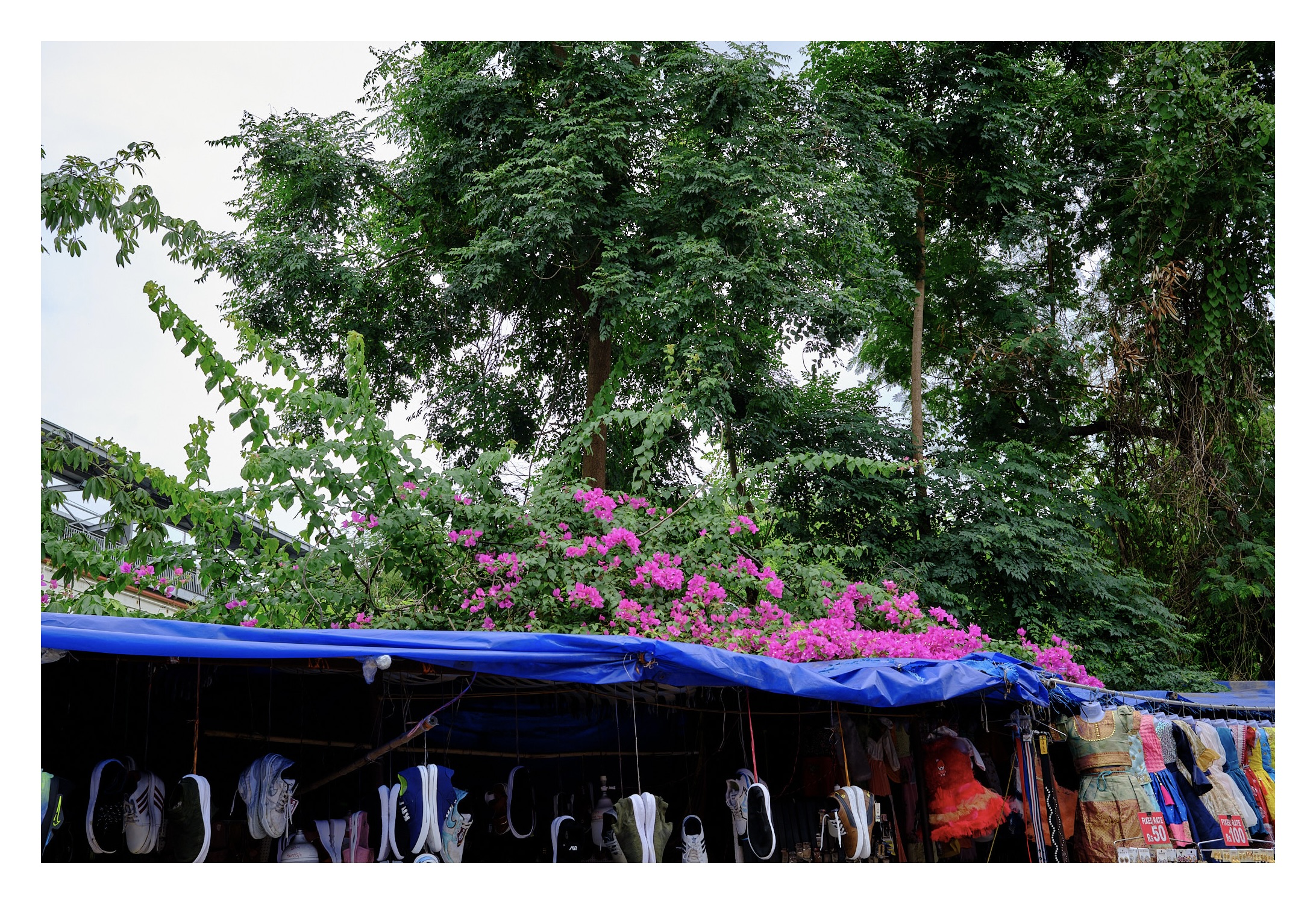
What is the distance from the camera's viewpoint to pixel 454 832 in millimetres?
4562

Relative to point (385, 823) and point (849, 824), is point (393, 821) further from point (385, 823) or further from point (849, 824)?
point (849, 824)

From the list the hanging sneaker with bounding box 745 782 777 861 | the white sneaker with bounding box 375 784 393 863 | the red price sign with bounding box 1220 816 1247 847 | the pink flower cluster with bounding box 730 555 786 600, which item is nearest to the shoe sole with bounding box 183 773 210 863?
the white sneaker with bounding box 375 784 393 863

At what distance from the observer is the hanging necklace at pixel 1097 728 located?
6.04 metres

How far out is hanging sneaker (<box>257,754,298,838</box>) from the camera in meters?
4.27

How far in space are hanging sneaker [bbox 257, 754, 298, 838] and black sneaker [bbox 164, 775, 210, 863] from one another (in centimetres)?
31

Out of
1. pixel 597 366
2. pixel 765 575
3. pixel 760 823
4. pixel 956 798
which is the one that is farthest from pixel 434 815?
pixel 597 366

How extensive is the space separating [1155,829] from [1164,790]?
412 millimetres

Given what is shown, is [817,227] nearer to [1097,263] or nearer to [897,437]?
[897,437]

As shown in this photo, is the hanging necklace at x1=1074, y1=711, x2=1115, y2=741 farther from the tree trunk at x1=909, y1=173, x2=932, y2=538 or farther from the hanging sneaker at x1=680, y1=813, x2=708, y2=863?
the tree trunk at x1=909, y1=173, x2=932, y2=538

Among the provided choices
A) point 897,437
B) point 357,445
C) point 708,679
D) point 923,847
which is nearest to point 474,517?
point 357,445

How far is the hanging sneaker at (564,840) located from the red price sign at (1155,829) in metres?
3.54

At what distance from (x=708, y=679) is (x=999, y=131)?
1139 cm

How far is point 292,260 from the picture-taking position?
39.8 ft

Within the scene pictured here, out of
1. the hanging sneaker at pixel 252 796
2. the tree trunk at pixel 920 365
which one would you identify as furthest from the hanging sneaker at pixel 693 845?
the tree trunk at pixel 920 365
